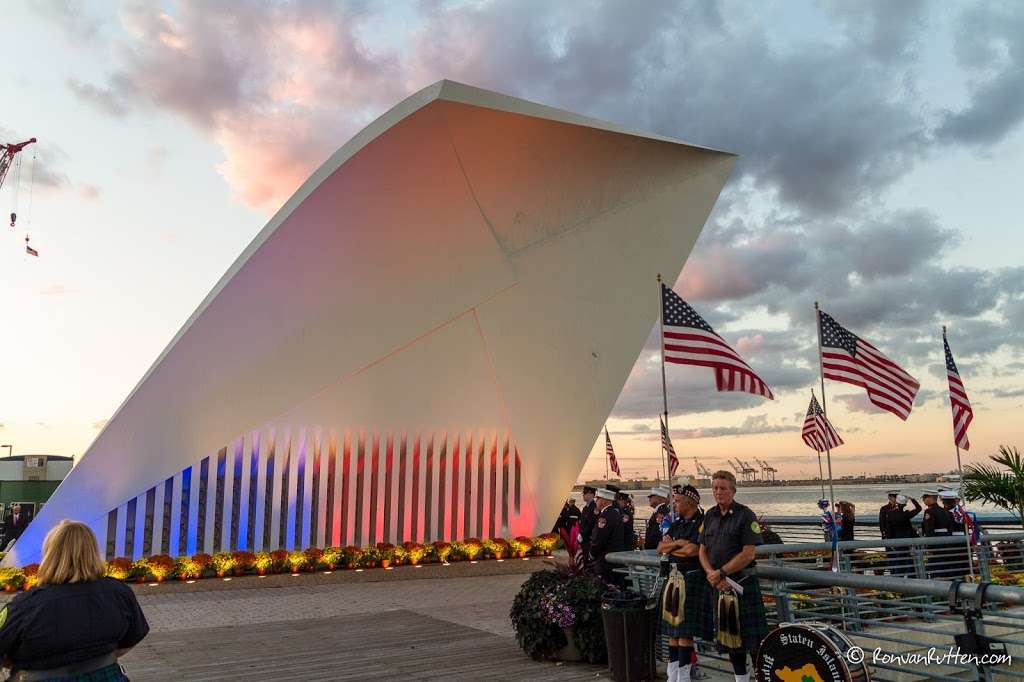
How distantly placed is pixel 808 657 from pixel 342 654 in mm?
5565

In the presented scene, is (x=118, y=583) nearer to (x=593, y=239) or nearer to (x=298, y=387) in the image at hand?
(x=298, y=387)

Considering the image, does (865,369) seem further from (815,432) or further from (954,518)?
(815,432)

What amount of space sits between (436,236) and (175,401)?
19.7ft

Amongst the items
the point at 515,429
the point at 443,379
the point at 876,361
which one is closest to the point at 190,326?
the point at 443,379

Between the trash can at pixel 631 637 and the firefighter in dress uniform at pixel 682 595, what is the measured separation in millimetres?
376

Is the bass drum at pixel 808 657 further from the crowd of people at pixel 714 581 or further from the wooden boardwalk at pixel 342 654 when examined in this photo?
the wooden boardwalk at pixel 342 654

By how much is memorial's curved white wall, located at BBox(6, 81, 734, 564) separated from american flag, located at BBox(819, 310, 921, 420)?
7.10 metres

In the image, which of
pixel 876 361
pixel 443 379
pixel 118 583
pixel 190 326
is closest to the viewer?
pixel 118 583

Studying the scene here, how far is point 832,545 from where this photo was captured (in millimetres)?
7734

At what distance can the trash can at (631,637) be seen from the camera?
6.93m

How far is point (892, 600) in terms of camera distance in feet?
21.6

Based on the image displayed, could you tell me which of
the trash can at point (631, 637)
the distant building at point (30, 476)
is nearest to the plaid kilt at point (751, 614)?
the trash can at point (631, 637)

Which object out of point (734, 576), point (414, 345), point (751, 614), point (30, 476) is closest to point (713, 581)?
point (734, 576)

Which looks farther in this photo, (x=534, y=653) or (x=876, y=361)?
(x=876, y=361)
